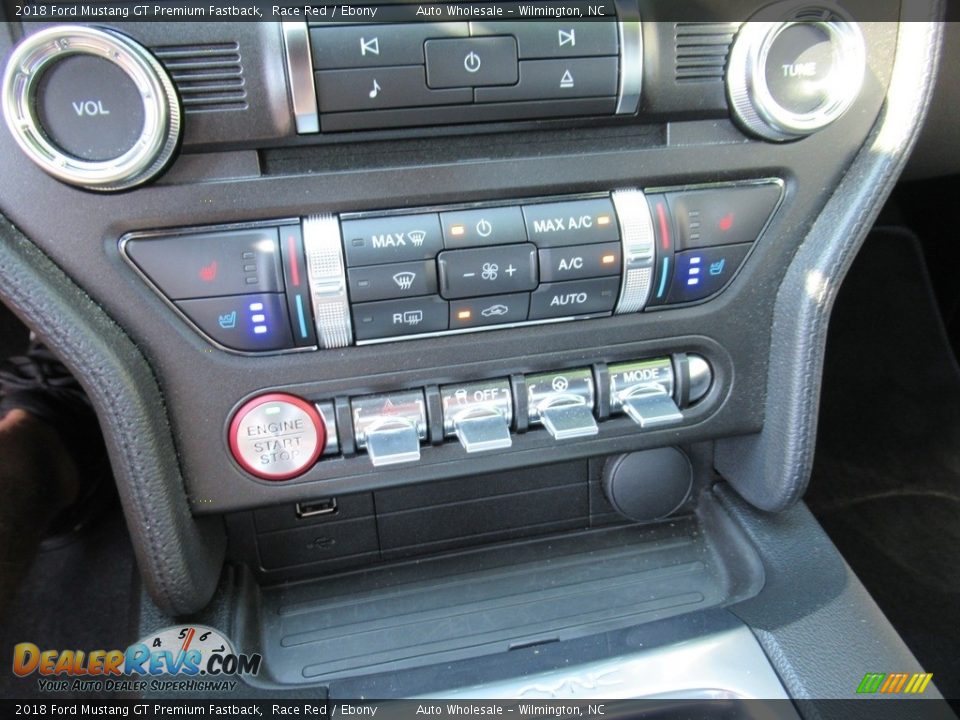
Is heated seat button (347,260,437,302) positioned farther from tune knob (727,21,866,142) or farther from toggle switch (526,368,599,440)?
tune knob (727,21,866,142)

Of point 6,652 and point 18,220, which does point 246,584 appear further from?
point 6,652

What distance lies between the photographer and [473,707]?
61 centimetres

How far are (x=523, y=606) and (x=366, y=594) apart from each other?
16 centimetres

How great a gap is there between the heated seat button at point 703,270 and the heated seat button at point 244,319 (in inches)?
12.9

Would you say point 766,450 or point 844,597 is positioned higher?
point 766,450

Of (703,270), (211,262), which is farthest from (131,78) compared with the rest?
(703,270)

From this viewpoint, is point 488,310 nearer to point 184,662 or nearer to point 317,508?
point 317,508

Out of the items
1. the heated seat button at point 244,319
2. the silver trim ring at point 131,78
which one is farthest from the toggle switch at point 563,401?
the silver trim ring at point 131,78

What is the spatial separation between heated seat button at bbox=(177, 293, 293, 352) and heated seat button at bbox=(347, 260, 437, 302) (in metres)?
0.06

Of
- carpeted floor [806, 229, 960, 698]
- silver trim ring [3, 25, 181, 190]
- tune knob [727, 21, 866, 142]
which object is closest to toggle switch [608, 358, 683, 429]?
tune knob [727, 21, 866, 142]

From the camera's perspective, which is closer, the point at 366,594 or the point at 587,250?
the point at 587,250

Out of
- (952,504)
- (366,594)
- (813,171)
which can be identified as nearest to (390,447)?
(366,594)

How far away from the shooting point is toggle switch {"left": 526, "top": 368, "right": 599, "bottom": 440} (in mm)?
627

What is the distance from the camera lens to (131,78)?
1.60 ft
